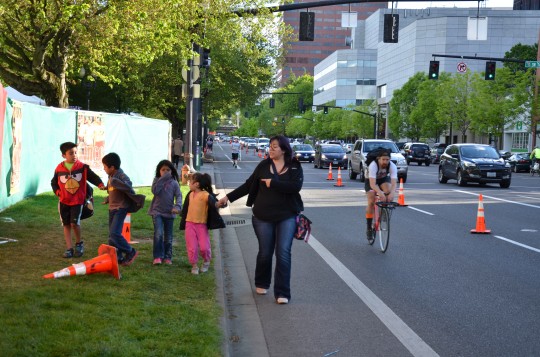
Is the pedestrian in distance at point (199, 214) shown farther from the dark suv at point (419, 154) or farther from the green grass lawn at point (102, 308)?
the dark suv at point (419, 154)

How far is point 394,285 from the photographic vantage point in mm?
9398

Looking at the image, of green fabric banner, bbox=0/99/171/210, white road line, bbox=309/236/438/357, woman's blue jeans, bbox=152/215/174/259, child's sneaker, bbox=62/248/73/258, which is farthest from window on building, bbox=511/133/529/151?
child's sneaker, bbox=62/248/73/258

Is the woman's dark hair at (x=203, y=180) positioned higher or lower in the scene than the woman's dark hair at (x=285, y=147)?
lower

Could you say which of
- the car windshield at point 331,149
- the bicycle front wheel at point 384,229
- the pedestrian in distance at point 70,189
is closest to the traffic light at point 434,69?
the car windshield at point 331,149

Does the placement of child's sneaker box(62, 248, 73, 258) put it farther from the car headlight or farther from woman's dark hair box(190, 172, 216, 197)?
the car headlight

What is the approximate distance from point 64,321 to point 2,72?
68.2 feet

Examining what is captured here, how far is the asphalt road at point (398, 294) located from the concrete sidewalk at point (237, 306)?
2cm

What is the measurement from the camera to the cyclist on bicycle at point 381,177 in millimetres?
12508

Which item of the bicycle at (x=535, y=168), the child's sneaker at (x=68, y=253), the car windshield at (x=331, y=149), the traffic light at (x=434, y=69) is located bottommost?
the bicycle at (x=535, y=168)

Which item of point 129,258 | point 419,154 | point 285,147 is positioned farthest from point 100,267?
point 419,154

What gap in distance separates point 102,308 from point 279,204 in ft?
7.03

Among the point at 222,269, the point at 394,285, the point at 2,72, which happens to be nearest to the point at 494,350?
the point at 394,285

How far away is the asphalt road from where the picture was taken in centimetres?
663

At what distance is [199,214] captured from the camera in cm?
941
